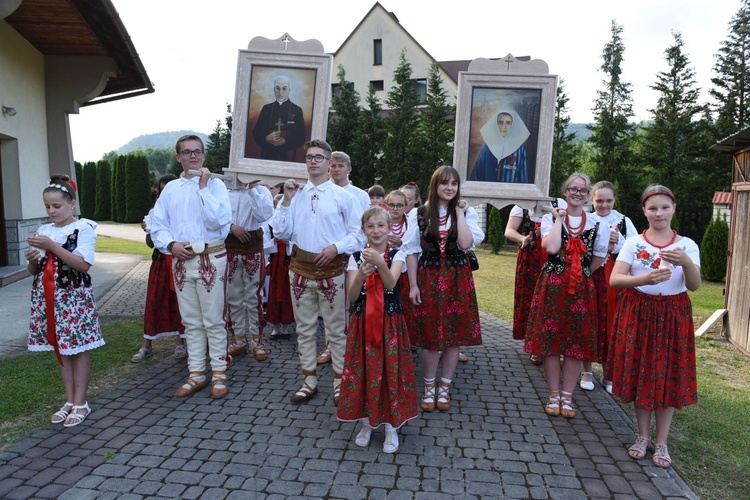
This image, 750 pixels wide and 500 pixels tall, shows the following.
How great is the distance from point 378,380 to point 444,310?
3.13 feet

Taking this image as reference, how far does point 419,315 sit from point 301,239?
1.19m

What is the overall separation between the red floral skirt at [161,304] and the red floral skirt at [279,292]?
1.22 meters

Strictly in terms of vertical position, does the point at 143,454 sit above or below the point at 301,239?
below

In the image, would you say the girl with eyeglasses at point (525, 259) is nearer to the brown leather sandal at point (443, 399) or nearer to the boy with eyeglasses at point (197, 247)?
the brown leather sandal at point (443, 399)

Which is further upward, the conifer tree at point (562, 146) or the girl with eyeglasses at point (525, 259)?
the conifer tree at point (562, 146)

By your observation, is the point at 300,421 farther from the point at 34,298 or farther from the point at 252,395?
the point at 34,298

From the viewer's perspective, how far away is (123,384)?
496 cm

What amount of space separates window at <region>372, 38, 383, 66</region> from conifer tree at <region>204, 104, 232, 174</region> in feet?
34.9

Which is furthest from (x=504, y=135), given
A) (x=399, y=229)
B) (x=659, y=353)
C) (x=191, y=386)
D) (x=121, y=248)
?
(x=121, y=248)

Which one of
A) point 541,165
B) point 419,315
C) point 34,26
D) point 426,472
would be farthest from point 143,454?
point 34,26

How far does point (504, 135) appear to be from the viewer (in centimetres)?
493

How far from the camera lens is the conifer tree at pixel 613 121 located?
28438 mm

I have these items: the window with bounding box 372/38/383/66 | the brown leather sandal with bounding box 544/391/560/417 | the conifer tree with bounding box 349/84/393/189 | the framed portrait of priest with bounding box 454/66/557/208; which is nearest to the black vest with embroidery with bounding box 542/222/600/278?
the framed portrait of priest with bounding box 454/66/557/208

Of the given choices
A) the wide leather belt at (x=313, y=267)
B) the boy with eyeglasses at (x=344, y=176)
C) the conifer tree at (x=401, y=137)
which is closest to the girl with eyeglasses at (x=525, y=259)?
the boy with eyeglasses at (x=344, y=176)
